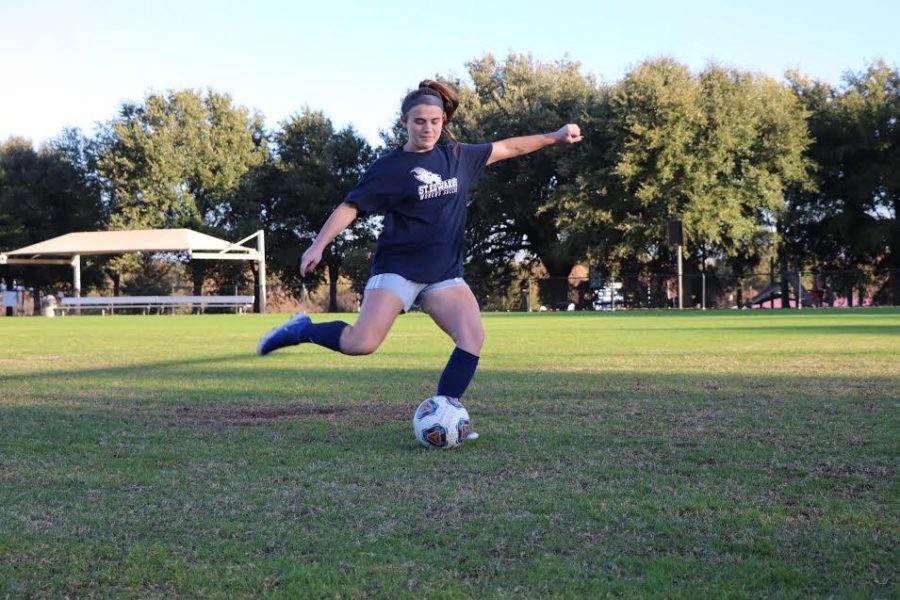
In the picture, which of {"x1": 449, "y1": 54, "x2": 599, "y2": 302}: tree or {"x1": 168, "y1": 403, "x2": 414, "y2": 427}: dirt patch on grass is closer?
{"x1": 168, "y1": 403, "x2": 414, "y2": 427}: dirt patch on grass

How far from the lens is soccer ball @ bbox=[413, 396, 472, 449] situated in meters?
5.15

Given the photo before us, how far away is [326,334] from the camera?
579cm

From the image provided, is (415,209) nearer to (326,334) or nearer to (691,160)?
(326,334)

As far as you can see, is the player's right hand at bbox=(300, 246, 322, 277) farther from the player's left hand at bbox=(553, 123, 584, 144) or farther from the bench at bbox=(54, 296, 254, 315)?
the bench at bbox=(54, 296, 254, 315)

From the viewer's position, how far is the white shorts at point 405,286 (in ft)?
18.1

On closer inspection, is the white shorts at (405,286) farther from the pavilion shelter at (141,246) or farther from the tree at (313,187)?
the tree at (313,187)

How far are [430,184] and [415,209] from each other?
0.17 meters

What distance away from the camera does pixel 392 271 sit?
18.1 ft

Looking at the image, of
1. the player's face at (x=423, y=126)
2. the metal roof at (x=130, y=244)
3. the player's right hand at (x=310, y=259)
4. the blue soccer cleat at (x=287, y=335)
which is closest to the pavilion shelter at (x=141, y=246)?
the metal roof at (x=130, y=244)

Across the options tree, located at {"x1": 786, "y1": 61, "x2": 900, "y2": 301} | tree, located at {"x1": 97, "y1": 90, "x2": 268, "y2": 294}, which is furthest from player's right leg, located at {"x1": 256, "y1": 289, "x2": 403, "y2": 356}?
tree, located at {"x1": 97, "y1": 90, "x2": 268, "y2": 294}

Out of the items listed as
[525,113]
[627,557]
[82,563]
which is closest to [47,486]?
[82,563]

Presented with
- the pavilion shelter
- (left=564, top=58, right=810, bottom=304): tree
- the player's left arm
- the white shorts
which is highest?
(left=564, top=58, right=810, bottom=304): tree

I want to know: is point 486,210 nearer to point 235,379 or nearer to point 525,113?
point 525,113

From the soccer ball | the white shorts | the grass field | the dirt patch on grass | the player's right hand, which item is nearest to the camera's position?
the grass field
